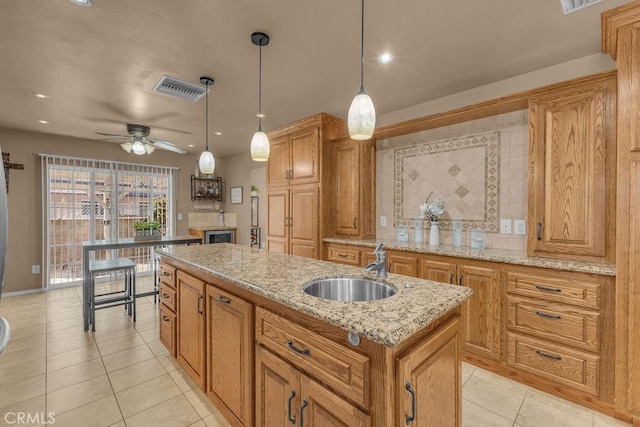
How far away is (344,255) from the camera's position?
341cm

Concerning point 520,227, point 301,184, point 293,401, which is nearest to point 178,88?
point 301,184

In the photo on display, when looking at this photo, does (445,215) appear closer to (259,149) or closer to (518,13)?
(518,13)

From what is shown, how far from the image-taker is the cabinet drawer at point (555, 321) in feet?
6.38

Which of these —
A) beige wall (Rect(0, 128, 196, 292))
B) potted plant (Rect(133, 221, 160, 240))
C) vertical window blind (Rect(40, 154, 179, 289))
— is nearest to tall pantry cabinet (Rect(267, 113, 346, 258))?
potted plant (Rect(133, 221, 160, 240))

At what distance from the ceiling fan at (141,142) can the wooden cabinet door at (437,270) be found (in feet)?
10.5

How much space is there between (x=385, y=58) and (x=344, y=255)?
2.03 m

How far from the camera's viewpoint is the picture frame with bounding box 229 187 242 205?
637cm

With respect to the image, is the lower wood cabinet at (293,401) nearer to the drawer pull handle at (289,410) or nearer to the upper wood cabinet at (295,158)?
the drawer pull handle at (289,410)

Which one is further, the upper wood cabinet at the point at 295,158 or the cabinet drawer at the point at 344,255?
the upper wood cabinet at the point at 295,158

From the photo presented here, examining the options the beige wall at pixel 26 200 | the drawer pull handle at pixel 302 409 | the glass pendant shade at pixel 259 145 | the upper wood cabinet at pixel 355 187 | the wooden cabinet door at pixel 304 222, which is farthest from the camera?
the beige wall at pixel 26 200

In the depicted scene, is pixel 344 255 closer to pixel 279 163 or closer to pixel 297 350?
pixel 279 163

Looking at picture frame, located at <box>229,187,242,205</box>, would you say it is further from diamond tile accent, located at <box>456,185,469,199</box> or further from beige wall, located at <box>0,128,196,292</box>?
diamond tile accent, located at <box>456,185,469,199</box>

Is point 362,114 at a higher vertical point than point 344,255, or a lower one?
higher

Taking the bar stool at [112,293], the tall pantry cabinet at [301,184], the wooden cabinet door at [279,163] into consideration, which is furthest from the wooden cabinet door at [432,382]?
the bar stool at [112,293]
